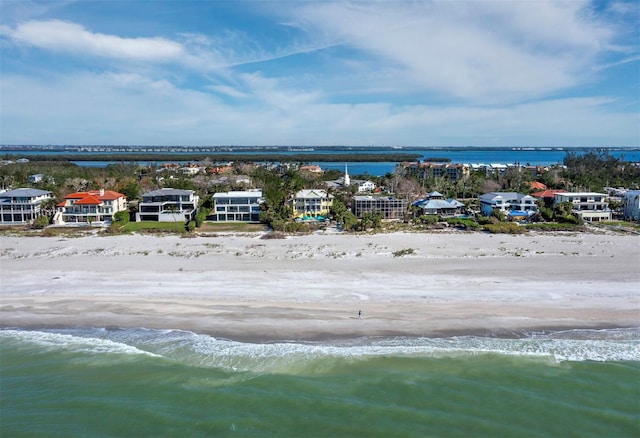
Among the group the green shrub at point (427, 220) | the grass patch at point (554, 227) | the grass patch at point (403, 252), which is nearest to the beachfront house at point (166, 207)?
the green shrub at point (427, 220)

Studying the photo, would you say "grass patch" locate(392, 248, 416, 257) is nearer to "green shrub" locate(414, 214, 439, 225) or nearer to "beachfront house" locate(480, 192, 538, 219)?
"green shrub" locate(414, 214, 439, 225)

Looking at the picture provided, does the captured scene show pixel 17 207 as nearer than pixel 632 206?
Yes

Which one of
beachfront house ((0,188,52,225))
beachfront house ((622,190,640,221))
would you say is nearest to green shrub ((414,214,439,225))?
beachfront house ((622,190,640,221))

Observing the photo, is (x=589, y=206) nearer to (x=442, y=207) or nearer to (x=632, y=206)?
(x=632, y=206)

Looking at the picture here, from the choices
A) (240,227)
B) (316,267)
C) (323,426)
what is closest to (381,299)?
(316,267)

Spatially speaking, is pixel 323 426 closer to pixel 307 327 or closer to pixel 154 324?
pixel 307 327

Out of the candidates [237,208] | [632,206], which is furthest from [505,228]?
[237,208]

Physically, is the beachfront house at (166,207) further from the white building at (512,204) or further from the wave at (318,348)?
the white building at (512,204)
